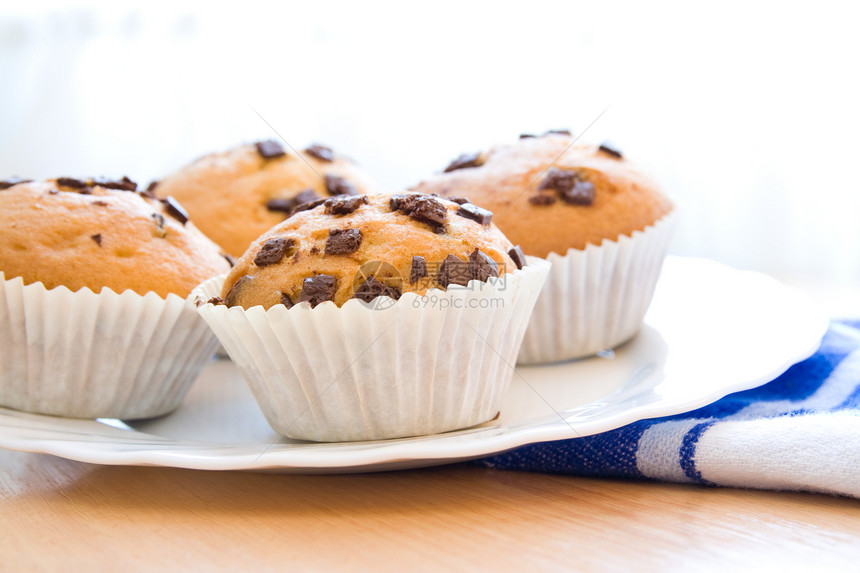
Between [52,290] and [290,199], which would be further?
[290,199]

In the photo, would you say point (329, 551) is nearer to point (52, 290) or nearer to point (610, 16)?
point (52, 290)

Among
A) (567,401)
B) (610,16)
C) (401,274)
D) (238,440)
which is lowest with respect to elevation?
(238,440)

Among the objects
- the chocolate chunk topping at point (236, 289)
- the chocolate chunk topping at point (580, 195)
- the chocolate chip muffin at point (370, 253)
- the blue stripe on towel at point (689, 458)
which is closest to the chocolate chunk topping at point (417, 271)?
the chocolate chip muffin at point (370, 253)

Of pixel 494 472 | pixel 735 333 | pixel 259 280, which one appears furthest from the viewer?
pixel 735 333

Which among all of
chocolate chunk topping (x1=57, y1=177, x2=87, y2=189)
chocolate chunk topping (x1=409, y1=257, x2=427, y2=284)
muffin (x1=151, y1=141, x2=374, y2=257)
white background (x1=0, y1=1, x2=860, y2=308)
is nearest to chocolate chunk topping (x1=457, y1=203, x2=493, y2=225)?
chocolate chunk topping (x1=409, y1=257, x2=427, y2=284)

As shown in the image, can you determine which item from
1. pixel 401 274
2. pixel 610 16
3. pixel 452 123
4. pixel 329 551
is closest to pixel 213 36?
pixel 452 123

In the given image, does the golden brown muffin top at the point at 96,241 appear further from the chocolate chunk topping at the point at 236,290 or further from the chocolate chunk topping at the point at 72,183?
the chocolate chunk topping at the point at 236,290

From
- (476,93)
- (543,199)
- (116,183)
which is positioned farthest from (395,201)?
(476,93)

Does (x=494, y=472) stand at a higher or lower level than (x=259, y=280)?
lower
